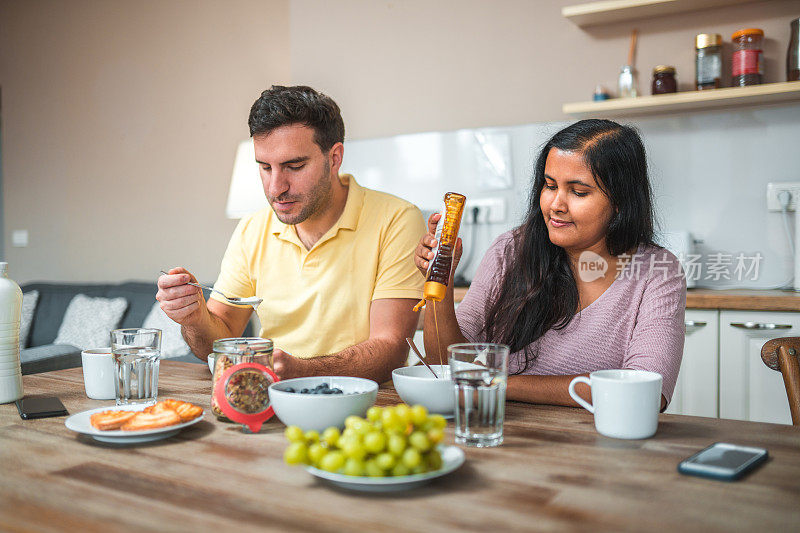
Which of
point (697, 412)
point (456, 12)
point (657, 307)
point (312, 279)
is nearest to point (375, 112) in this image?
point (456, 12)

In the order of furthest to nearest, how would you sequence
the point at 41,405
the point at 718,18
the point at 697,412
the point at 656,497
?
the point at 718,18 < the point at 697,412 < the point at 41,405 < the point at 656,497

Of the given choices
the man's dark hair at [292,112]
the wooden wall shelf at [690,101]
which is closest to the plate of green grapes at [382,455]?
the man's dark hair at [292,112]

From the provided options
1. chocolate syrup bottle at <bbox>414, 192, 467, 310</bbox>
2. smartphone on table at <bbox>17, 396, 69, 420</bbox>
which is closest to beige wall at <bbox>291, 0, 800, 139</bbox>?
chocolate syrup bottle at <bbox>414, 192, 467, 310</bbox>

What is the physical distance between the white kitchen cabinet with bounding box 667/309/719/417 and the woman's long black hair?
876 millimetres

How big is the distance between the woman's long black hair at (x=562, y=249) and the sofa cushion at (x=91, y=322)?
2609mm

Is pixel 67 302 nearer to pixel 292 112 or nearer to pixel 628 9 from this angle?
pixel 292 112

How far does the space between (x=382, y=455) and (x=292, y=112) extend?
1.20 metres

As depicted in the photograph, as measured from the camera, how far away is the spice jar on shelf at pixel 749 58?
255 cm

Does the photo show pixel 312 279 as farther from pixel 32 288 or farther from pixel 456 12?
pixel 32 288

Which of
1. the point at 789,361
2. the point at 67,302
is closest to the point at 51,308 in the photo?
the point at 67,302

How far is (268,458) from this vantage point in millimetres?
875

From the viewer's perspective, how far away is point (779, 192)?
2633mm

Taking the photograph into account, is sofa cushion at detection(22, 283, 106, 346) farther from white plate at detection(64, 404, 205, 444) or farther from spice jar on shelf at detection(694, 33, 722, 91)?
spice jar on shelf at detection(694, 33, 722, 91)

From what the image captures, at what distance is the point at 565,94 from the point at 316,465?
8.53ft
